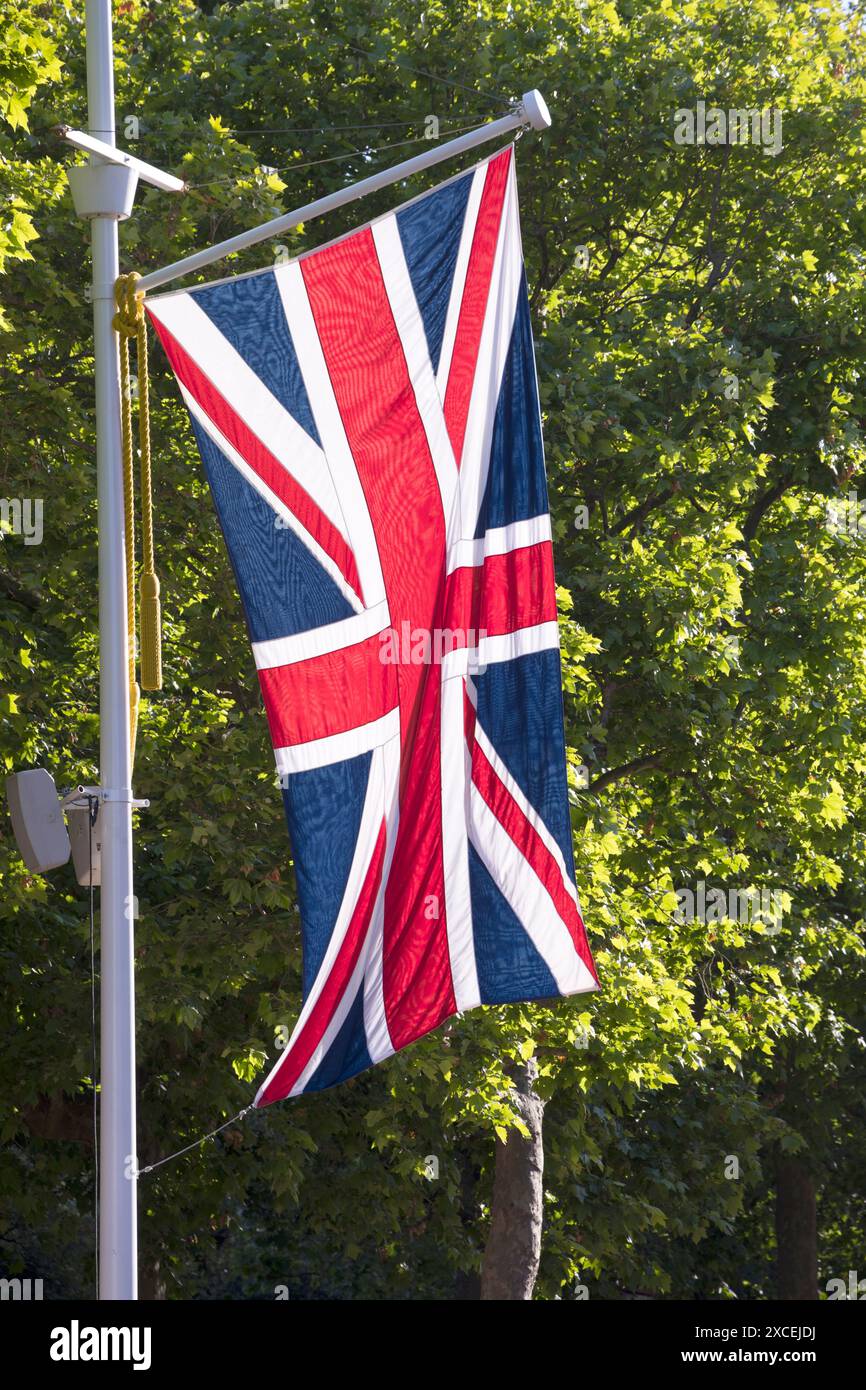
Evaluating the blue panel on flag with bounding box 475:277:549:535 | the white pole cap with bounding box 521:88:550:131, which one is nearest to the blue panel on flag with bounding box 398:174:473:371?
the blue panel on flag with bounding box 475:277:549:535

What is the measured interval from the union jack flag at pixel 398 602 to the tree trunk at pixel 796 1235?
65.0ft

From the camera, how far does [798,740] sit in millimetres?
15852

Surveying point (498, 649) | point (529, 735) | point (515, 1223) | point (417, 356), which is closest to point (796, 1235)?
point (515, 1223)

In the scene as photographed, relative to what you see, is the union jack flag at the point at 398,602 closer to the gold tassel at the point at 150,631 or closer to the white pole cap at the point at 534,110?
the white pole cap at the point at 534,110

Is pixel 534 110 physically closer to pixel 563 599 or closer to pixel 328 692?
pixel 328 692

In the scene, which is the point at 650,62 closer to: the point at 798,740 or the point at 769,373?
the point at 769,373

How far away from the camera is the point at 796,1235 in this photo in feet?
84.3

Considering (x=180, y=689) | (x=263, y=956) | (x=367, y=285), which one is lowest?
(x=263, y=956)

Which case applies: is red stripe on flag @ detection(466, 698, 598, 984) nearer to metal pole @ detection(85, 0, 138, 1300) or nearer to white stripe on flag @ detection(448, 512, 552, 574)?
white stripe on flag @ detection(448, 512, 552, 574)

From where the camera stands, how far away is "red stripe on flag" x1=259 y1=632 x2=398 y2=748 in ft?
20.9

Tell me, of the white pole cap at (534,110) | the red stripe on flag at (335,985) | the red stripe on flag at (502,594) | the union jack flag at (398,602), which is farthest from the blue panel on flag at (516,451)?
the red stripe on flag at (335,985)

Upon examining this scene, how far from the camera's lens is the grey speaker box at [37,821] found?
6992 millimetres

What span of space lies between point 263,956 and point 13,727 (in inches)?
94.1

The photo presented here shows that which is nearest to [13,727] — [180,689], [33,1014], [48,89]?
[180,689]
